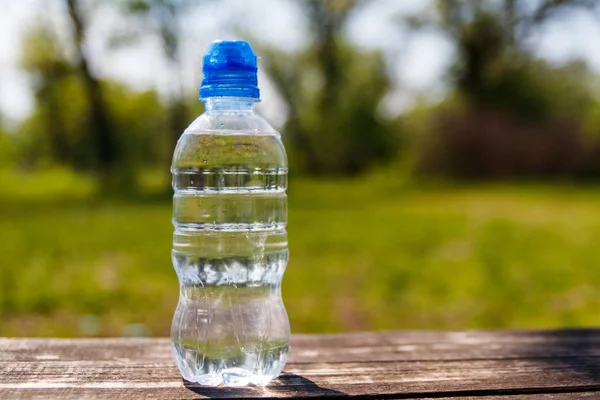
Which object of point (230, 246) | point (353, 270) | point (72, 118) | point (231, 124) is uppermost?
point (72, 118)

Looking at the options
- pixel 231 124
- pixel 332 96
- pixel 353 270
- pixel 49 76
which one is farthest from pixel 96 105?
pixel 231 124

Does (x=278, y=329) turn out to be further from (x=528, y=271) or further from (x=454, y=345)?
(x=528, y=271)

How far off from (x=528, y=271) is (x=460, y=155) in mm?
14815

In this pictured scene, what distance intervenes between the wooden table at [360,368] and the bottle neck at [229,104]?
2.38ft

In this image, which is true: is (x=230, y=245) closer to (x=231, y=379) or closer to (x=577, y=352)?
(x=231, y=379)

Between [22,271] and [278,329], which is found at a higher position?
[278,329]

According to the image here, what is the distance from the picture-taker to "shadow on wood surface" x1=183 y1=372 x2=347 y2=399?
1.67 metres

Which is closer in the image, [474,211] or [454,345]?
[454,345]

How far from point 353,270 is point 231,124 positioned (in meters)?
4.79

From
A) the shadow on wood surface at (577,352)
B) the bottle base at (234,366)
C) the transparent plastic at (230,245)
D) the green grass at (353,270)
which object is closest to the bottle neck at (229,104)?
the transparent plastic at (230,245)

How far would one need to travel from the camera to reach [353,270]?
6.81 metres

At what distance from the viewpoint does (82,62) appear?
58.4 ft

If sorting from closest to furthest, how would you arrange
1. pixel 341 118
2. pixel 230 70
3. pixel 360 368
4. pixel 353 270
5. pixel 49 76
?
pixel 230 70 < pixel 360 368 < pixel 353 270 < pixel 49 76 < pixel 341 118

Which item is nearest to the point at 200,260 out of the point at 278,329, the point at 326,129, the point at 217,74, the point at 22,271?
the point at 278,329
